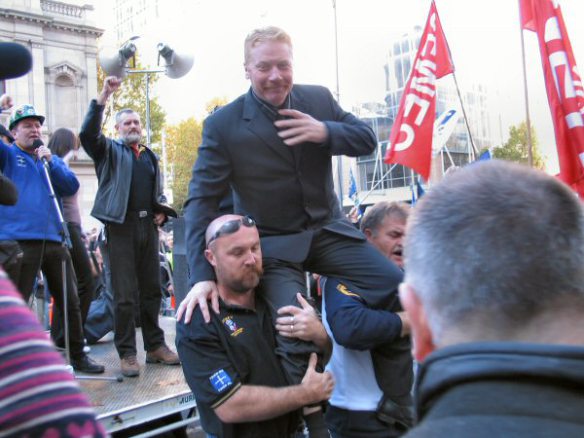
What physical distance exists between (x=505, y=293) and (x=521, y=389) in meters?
0.16

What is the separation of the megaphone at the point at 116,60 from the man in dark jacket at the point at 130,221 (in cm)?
46

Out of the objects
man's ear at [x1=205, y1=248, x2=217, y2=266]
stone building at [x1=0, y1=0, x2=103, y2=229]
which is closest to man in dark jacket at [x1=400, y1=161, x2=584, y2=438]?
man's ear at [x1=205, y1=248, x2=217, y2=266]

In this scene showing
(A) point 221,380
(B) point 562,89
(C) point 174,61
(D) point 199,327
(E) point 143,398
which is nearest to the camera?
(A) point 221,380

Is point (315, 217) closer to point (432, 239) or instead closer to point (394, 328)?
point (394, 328)

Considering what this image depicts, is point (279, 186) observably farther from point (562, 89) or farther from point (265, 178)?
point (562, 89)

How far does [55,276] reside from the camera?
14.1 feet

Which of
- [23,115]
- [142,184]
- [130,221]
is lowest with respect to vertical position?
[130,221]

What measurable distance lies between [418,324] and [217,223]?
Answer: 1801 mm

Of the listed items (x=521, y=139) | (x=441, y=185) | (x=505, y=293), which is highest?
(x=521, y=139)

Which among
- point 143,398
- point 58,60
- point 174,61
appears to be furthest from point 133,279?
point 58,60

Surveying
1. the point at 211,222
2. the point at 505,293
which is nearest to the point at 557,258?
the point at 505,293

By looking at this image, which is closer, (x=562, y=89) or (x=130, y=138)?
(x=562, y=89)

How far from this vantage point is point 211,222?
9.30 feet

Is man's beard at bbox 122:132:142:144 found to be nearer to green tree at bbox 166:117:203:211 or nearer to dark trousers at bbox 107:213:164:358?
dark trousers at bbox 107:213:164:358
